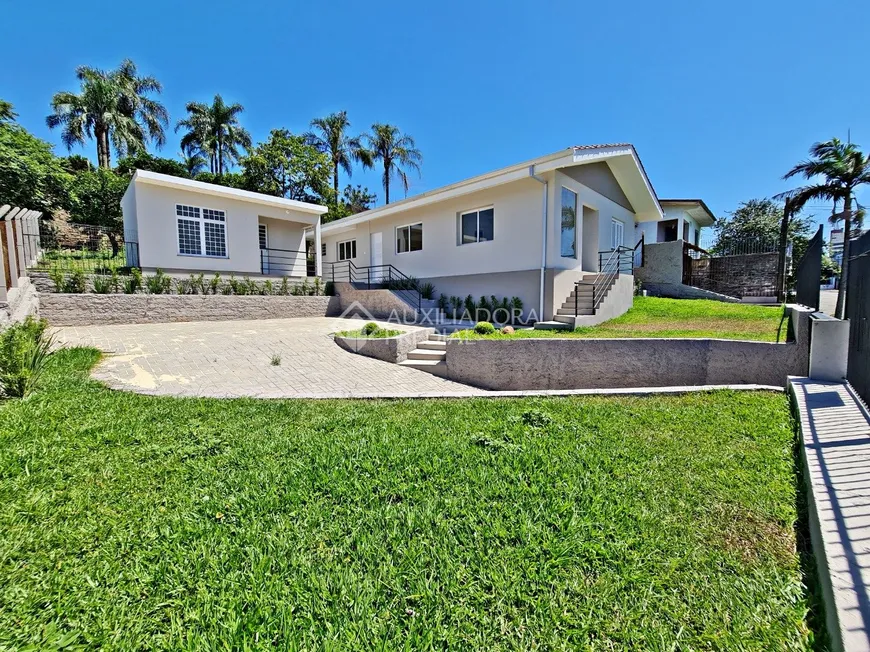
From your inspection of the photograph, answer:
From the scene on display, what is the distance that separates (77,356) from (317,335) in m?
5.17

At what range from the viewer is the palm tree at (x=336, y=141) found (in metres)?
29.9

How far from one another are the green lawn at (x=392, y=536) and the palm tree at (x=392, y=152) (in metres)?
28.4

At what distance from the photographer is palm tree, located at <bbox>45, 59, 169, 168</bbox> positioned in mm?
26594

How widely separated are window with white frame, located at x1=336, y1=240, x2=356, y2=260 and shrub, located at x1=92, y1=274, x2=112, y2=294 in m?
10.5

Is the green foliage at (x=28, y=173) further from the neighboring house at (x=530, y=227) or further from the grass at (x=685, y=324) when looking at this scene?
the grass at (x=685, y=324)

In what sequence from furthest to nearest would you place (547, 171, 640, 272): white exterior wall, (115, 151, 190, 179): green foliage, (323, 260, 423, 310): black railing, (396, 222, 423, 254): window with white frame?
(115, 151, 190, 179): green foliage < (396, 222, 423, 254): window with white frame < (323, 260, 423, 310): black railing < (547, 171, 640, 272): white exterior wall

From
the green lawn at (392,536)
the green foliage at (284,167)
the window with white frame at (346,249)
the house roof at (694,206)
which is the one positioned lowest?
the green lawn at (392,536)

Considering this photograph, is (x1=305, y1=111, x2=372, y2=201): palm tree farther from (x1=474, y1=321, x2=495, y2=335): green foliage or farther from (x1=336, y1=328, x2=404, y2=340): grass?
(x1=474, y1=321, x2=495, y2=335): green foliage

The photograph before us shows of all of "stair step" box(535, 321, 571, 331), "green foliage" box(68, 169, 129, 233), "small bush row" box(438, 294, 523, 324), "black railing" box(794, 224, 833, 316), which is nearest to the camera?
"black railing" box(794, 224, 833, 316)

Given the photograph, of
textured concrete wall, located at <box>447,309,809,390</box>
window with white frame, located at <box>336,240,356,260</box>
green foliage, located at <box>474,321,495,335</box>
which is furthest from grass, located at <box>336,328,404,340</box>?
window with white frame, located at <box>336,240,356,260</box>

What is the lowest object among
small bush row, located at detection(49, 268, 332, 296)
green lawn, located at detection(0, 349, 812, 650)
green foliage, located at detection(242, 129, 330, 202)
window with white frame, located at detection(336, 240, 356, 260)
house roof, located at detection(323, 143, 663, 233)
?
green lawn, located at detection(0, 349, 812, 650)

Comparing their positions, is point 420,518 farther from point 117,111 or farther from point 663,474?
point 117,111

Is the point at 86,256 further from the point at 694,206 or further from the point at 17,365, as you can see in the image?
the point at 694,206

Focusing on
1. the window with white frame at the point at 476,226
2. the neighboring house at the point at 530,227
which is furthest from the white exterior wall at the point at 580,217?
the window with white frame at the point at 476,226
